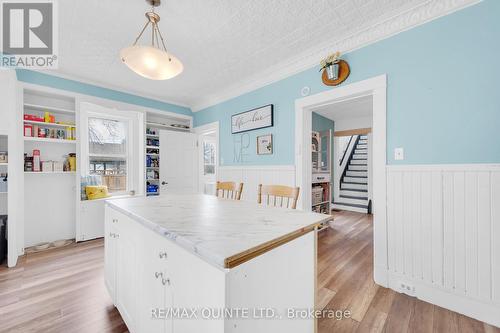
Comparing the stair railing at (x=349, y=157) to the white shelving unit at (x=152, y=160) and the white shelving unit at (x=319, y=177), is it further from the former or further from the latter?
the white shelving unit at (x=152, y=160)

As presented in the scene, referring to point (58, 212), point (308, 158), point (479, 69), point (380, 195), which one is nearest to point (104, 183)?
point (58, 212)

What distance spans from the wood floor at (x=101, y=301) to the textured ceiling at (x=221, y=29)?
2.42 metres

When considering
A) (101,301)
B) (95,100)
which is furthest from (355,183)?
(95,100)

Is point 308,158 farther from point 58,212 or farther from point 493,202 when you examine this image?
point 58,212

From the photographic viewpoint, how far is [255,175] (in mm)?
3264

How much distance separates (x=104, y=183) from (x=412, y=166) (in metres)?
4.42

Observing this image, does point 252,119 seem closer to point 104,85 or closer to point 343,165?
point 104,85

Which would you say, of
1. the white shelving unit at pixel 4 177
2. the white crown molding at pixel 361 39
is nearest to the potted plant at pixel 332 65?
the white crown molding at pixel 361 39

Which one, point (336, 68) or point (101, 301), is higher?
point (336, 68)

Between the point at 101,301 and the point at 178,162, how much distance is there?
281cm

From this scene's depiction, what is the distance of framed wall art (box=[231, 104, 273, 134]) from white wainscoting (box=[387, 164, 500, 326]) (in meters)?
1.73

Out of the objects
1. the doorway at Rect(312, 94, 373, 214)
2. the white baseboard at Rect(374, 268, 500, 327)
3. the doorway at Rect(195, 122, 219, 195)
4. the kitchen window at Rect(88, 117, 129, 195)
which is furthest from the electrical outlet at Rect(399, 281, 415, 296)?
the kitchen window at Rect(88, 117, 129, 195)

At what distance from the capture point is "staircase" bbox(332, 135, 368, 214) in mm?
5316

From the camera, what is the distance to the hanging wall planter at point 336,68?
7.28ft
